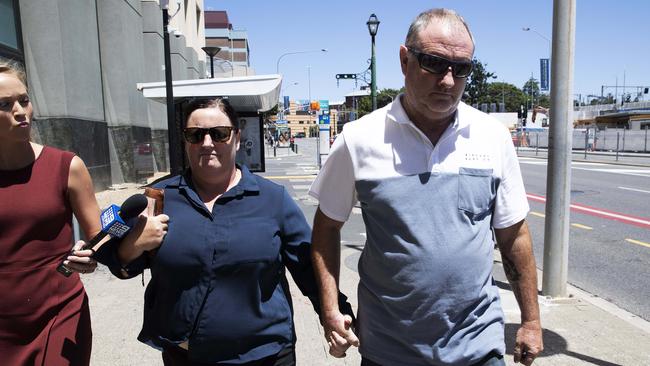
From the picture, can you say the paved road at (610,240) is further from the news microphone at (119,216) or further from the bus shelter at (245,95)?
the news microphone at (119,216)

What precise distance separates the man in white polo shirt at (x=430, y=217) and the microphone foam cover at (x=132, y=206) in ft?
2.48

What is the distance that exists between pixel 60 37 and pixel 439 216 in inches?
458

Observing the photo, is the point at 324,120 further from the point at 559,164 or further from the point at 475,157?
the point at 475,157

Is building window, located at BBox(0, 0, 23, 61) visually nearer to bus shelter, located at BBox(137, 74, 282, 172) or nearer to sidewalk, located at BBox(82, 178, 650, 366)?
bus shelter, located at BBox(137, 74, 282, 172)

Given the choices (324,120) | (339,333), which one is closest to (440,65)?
(339,333)

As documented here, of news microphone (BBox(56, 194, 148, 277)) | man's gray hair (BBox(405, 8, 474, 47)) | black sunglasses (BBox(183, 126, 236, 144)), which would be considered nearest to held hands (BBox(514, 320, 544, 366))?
man's gray hair (BBox(405, 8, 474, 47))

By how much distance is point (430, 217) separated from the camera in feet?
6.63

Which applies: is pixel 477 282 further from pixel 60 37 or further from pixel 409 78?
pixel 60 37

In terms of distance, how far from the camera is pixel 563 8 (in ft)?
16.9

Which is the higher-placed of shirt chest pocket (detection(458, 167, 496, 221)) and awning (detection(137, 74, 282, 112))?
awning (detection(137, 74, 282, 112))

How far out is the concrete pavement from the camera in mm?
4010

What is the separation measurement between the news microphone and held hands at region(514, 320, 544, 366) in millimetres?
1663

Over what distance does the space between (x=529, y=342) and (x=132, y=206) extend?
172 cm

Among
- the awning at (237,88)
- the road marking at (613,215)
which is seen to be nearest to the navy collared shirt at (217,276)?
the awning at (237,88)
